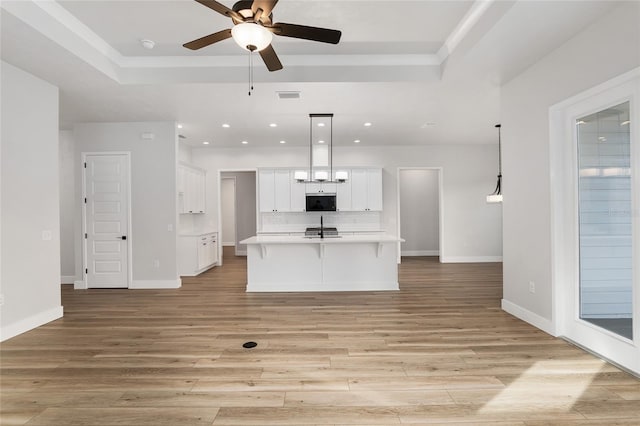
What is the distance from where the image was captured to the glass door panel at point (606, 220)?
255 cm

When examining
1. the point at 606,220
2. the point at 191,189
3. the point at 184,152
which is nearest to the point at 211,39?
the point at 606,220

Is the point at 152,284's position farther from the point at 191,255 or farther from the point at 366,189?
the point at 366,189

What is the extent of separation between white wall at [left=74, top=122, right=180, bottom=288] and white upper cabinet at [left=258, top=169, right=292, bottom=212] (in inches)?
91.6

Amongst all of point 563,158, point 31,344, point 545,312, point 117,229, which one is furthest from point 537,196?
point 117,229

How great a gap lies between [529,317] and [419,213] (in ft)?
18.1

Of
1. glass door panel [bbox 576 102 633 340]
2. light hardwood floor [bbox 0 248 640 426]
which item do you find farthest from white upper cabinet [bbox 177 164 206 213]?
glass door panel [bbox 576 102 633 340]

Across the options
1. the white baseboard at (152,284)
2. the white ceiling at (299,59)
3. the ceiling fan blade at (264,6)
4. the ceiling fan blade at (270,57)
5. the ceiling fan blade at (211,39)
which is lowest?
the white baseboard at (152,284)

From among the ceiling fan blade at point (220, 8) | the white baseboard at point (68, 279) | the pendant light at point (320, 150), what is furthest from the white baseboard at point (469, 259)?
the white baseboard at point (68, 279)

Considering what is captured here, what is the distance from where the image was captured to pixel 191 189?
6711 millimetres

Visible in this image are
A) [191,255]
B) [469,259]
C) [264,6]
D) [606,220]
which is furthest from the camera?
[469,259]

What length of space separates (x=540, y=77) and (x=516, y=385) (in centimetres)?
299

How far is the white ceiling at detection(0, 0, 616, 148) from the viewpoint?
9.32ft

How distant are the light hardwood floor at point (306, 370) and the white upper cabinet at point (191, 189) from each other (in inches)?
101

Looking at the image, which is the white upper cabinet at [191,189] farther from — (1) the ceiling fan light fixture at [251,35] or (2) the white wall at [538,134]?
(2) the white wall at [538,134]
